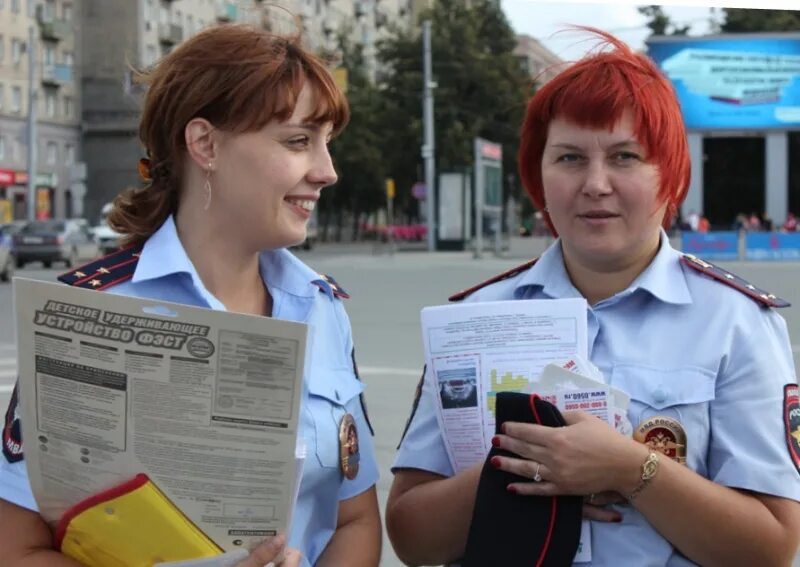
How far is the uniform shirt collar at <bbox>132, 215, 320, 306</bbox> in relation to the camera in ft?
8.43

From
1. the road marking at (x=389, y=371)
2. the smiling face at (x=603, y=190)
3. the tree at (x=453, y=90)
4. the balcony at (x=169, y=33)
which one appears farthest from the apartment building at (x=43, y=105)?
the smiling face at (x=603, y=190)

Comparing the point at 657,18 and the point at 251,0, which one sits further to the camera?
the point at 657,18

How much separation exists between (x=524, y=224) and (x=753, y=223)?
76.0ft

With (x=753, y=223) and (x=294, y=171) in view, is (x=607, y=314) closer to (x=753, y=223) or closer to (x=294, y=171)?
(x=294, y=171)

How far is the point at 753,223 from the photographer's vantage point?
53.3m

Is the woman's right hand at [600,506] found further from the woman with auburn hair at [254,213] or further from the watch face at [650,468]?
the woman with auburn hair at [254,213]

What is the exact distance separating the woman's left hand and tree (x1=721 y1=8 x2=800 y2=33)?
61128 mm

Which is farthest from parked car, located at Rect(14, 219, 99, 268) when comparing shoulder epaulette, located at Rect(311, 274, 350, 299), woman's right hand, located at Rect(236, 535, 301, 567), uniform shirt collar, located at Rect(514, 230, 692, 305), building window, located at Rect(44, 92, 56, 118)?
woman's right hand, located at Rect(236, 535, 301, 567)

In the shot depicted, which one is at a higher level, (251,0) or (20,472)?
(251,0)

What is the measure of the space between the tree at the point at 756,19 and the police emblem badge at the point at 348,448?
2399 inches

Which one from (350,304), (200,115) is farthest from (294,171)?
(350,304)

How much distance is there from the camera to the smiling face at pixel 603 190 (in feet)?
8.34

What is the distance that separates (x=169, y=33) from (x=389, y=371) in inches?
2381

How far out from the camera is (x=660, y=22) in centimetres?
5903
